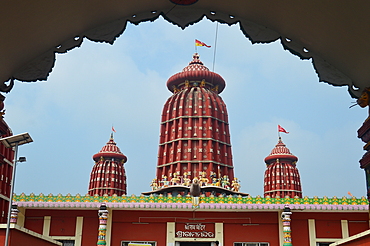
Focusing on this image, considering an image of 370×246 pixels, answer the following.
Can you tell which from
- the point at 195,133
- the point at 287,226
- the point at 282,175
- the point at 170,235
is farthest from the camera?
the point at 282,175

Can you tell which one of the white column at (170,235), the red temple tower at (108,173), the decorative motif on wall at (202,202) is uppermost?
the red temple tower at (108,173)

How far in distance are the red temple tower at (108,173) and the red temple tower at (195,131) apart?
13.5 metres

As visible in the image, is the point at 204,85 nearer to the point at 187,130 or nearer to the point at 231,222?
the point at 187,130

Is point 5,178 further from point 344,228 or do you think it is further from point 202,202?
point 344,228

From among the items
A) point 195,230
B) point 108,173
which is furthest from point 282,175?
point 195,230

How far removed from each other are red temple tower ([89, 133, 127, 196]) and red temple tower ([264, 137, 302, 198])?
17.3 m

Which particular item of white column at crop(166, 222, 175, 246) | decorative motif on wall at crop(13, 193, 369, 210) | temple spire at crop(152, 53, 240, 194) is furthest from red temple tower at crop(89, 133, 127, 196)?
white column at crop(166, 222, 175, 246)

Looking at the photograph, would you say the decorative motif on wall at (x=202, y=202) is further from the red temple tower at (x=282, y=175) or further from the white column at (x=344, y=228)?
the red temple tower at (x=282, y=175)

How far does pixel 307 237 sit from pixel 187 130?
15.8 metres

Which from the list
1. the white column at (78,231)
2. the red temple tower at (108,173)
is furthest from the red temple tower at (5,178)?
the red temple tower at (108,173)

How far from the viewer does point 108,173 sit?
158 ft

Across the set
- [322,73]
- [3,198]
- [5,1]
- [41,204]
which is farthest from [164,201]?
[5,1]

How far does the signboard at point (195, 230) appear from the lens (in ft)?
72.9

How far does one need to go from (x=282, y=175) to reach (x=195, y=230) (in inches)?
1141
